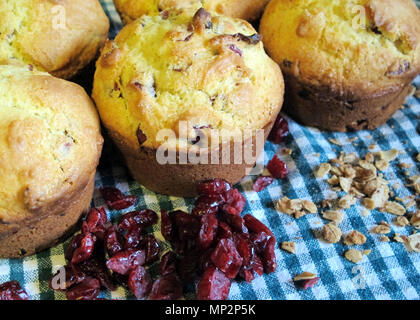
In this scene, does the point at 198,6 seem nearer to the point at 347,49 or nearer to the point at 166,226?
the point at 347,49

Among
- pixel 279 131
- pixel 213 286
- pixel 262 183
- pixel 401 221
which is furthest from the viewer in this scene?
pixel 279 131

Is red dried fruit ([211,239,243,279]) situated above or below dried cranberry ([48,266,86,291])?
above

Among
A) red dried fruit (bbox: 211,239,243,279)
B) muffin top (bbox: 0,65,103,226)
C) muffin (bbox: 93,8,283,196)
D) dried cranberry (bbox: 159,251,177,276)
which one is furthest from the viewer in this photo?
muffin (bbox: 93,8,283,196)

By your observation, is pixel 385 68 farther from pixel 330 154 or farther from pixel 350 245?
pixel 350 245

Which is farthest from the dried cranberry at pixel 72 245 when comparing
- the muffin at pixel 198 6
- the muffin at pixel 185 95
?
the muffin at pixel 198 6

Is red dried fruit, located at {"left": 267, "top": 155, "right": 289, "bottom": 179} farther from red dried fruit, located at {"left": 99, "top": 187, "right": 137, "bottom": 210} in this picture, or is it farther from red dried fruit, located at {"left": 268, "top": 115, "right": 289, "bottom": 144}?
red dried fruit, located at {"left": 99, "top": 187, "right": 137, "bottom": 210}

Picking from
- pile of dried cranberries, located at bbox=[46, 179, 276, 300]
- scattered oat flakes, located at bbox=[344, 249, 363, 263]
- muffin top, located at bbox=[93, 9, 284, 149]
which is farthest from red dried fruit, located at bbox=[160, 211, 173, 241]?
scattered oat flakes, located at bbox=[344, 249, 363, 263]

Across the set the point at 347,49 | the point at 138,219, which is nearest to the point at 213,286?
the point at 138,219
